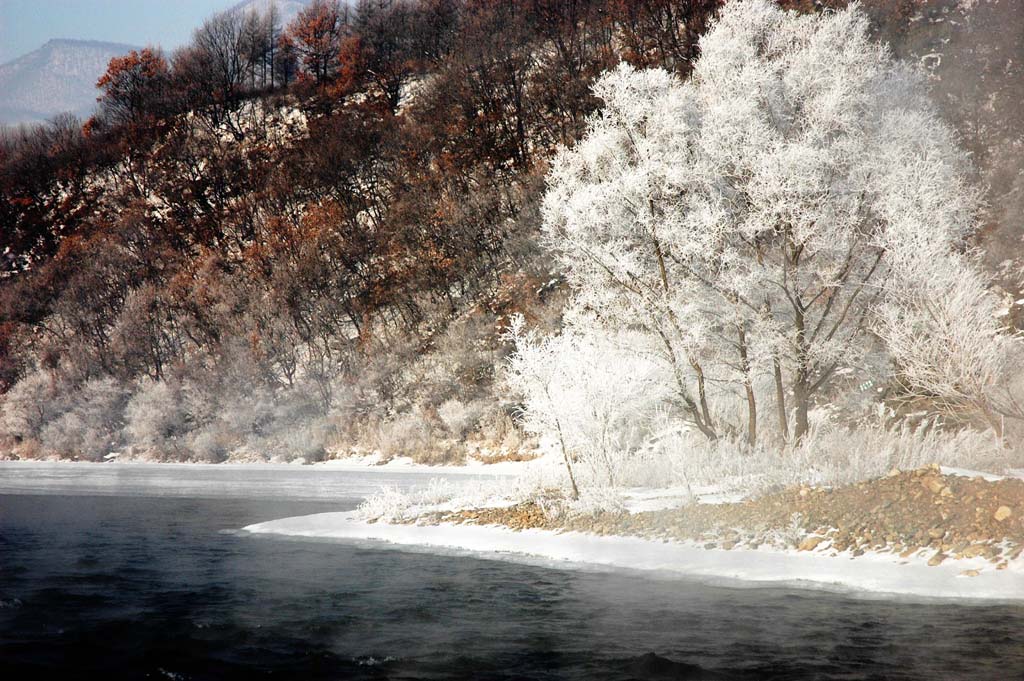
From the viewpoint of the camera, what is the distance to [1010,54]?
47.8 m

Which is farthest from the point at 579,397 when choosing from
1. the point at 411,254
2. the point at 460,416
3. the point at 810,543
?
the point at 411,254

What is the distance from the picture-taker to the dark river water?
831 centimetres

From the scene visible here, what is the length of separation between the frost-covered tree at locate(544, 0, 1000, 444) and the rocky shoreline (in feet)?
17.9

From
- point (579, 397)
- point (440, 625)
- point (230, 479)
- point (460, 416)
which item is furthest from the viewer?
point (460, 416)

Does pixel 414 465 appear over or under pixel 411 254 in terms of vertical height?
under

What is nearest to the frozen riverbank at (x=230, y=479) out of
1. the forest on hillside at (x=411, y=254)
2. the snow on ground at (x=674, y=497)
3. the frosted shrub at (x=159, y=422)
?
the forest on hillside at (x=411, y=254)

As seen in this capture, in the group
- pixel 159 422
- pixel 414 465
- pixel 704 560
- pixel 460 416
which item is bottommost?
pixel 704 560

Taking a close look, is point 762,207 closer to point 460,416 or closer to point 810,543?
point 810,543

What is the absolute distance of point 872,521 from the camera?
42.5 feet

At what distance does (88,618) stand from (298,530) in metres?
8.27

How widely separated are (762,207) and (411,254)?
36.3 metres

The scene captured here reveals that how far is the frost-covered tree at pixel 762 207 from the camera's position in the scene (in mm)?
19469

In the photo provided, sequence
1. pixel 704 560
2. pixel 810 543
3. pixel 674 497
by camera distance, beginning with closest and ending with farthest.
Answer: pixel 810 543
pixel 704 560
pixel 674 497

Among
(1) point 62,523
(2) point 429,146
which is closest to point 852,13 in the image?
(1) point 62,523
